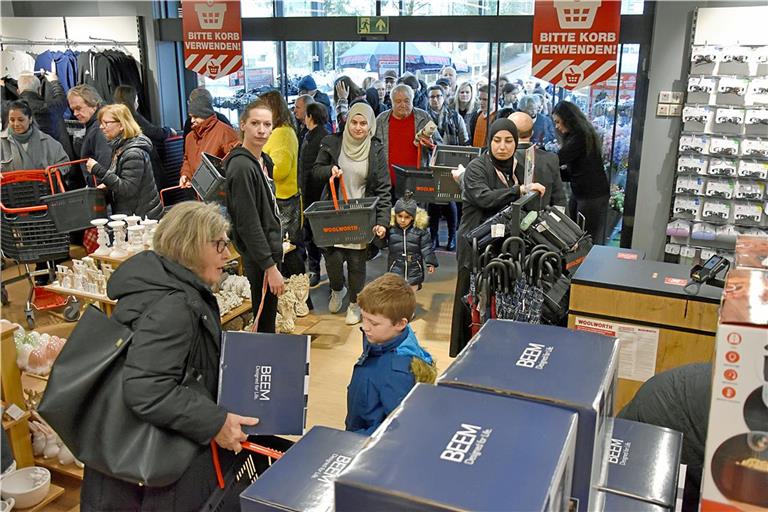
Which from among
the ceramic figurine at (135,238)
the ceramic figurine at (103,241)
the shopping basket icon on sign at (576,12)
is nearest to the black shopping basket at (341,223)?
the ceramic figurine at (135,238)

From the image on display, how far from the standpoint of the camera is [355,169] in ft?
18.4

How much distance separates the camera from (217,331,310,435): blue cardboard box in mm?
2152

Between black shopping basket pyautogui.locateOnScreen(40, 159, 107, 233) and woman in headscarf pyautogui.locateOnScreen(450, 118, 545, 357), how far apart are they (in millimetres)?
2805

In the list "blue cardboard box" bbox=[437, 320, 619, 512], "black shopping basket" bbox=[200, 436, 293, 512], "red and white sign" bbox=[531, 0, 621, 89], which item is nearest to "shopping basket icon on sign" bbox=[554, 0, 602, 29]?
"red and white sign" bbox=[531, 0, 621, 89]

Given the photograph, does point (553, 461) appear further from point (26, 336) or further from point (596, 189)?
point (596, 189)

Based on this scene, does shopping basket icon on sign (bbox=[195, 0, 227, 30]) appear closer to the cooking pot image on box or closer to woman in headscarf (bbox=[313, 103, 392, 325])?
woman in headscarf (bbox=[313, 103, 392, 325])

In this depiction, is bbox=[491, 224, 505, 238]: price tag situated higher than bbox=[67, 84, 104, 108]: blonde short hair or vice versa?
bbox=[67, 84, 104, 108]: blonde short hair

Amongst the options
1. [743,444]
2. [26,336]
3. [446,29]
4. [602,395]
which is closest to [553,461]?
[602,395]

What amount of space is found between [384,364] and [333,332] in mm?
3115

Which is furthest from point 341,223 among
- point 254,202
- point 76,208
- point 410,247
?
point 76,208

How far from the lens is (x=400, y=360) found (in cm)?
244

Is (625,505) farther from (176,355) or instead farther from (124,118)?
(124,118)

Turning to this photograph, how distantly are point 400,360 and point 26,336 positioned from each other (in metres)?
2.44

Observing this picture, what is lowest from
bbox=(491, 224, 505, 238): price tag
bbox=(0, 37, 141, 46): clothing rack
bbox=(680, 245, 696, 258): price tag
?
bbox=(680, 245, 696, 258): price tag
